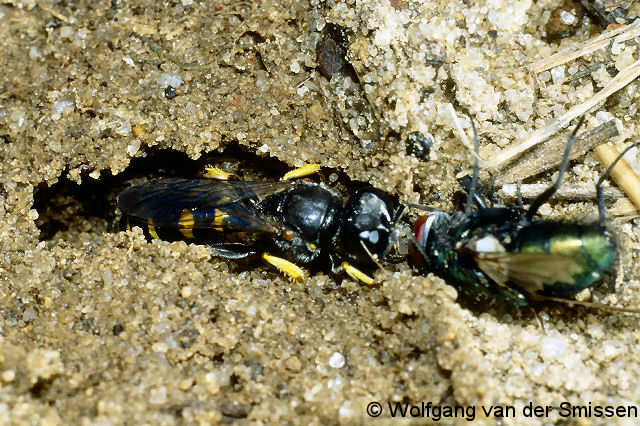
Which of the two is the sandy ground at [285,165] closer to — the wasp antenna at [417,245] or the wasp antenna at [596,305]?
the wasp antenna at [596,305]

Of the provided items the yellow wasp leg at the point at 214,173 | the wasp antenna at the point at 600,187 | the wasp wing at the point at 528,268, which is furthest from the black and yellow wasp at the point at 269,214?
the wasp antenna at the point at 600,187

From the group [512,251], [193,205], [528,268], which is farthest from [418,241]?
[193,205]

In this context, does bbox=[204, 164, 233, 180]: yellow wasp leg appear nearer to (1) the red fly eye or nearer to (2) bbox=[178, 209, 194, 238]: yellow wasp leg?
(2) bbox=[178, 209, 194, 238]: yellow wasp leg

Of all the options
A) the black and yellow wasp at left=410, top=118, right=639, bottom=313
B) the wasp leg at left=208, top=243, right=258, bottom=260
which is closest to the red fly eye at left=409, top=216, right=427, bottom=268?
A: the black and yellow wasp at left=410, top=118, right=639, bottom=313

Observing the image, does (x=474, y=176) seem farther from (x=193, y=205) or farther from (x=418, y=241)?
(x=193, y=205)

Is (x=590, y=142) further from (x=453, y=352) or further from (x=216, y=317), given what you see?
(x=216, y=317)
